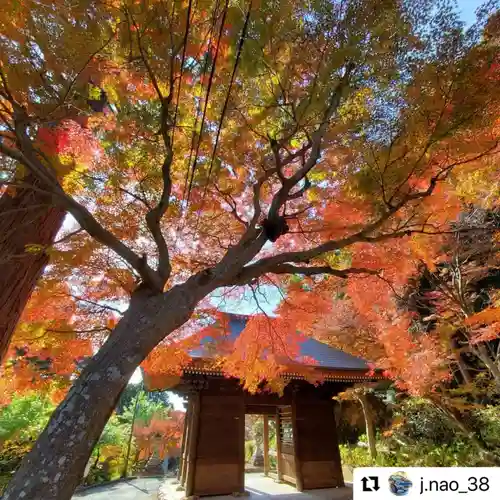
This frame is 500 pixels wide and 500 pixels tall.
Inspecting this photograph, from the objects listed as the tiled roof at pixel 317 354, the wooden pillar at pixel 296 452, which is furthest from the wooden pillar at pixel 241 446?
the tiled roof at pixel 317 354

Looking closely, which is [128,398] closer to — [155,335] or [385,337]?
[385,337]

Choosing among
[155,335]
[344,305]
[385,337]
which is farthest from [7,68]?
[344,305]

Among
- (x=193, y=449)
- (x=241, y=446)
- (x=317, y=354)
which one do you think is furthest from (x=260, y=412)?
(x=193, y=449)

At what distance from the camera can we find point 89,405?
2.06 m

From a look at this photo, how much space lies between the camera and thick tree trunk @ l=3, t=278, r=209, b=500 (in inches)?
71.0

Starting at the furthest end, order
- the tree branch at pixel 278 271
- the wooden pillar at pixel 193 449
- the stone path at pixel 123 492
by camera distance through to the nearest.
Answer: the stone path at pixel 123 492 < the wooden pillar at pixel 193 449 < the tree branch at pixel 278 271

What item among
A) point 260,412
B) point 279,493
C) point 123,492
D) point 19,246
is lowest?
point 123,492

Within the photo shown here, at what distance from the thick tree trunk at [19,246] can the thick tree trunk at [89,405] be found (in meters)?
1.02

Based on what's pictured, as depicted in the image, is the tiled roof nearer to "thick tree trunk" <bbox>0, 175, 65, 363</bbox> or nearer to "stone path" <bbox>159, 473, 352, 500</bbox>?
"stone path" <bbox>159, 473, 352, 500</bbox>

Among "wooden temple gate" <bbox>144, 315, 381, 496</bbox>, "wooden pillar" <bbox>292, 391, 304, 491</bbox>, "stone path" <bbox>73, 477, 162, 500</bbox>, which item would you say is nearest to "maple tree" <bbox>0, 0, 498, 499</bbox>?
"wooden temple gate" <bbox>144, 315, 381, 496</bbox>

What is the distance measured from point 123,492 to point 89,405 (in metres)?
12.4

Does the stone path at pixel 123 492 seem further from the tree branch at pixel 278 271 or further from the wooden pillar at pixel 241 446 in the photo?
the tree branch at pixel 278 271

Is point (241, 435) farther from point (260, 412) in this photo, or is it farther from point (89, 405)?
point (89, 405)

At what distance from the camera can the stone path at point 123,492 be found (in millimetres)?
10523
